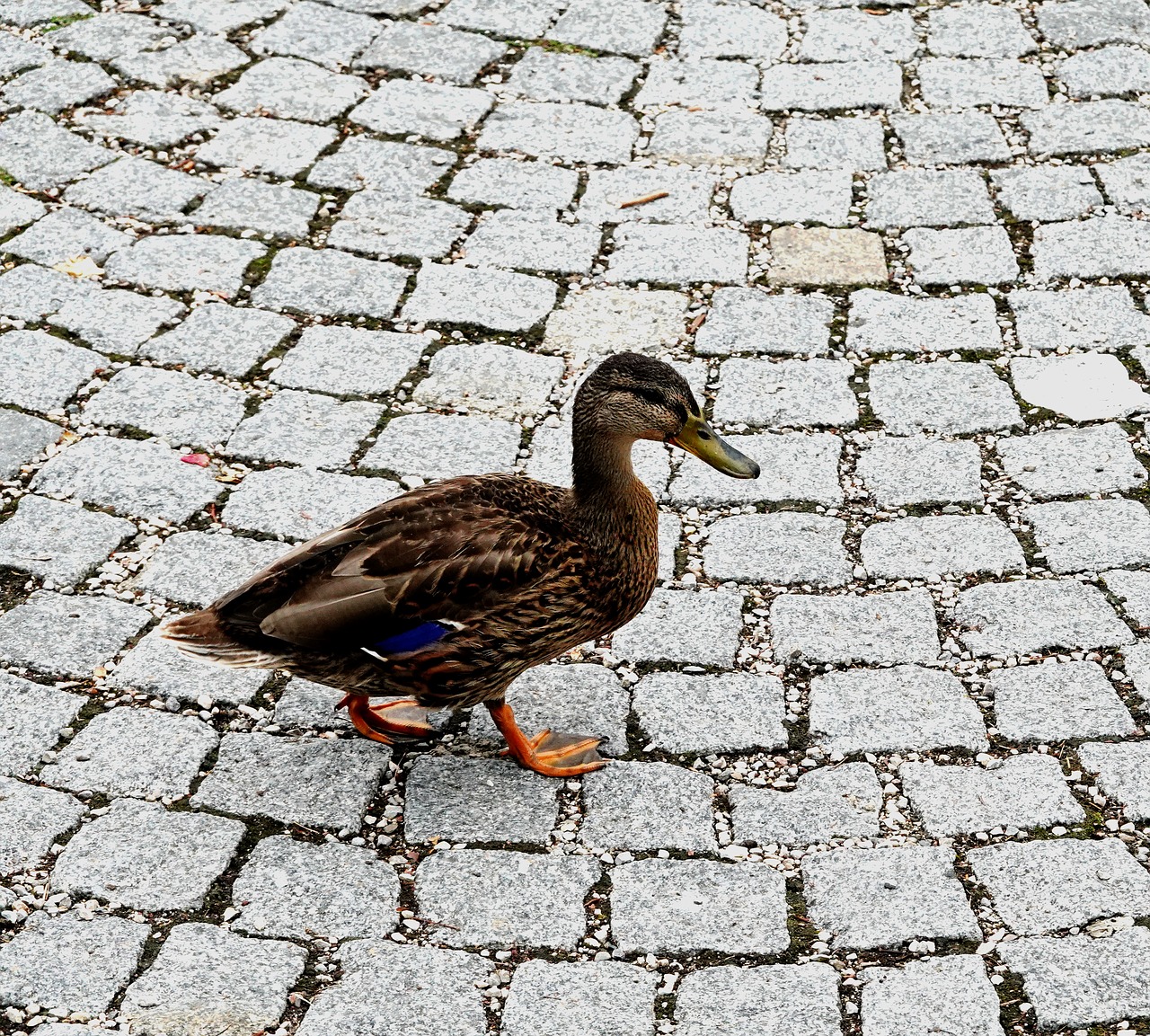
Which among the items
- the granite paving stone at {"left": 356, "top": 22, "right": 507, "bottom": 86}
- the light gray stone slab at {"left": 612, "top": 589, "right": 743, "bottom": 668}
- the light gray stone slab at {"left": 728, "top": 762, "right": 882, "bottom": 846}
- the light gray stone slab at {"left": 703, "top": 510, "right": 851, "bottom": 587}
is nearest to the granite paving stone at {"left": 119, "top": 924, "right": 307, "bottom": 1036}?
the light gray stone slab at {"left": 728, "top": 762, "right": 882, "bottom": 846}

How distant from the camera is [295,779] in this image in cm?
420

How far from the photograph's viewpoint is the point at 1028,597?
4.70 meters

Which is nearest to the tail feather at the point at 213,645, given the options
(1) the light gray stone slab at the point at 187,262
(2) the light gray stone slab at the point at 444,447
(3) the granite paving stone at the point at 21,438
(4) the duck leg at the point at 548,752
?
(4) the duck leg at the point at 548,752

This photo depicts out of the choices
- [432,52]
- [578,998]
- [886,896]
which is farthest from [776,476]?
[432,52]

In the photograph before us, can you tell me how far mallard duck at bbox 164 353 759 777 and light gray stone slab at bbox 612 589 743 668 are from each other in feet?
0.92

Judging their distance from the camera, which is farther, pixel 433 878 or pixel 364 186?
pixel 364 186

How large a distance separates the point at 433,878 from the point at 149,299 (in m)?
2.93

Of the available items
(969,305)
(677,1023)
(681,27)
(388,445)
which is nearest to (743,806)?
(677,1023)

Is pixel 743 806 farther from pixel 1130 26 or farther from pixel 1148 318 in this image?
pixel 1130 26

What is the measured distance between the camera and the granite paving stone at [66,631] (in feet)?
14.6

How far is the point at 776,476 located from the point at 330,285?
1947mm

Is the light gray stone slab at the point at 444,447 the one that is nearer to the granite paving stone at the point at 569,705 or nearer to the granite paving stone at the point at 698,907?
the granite paving stone at the point at 569,705

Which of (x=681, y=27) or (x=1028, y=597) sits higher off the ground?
(x=681, y=27)

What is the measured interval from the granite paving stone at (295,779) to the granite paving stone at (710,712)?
761 millimetres
